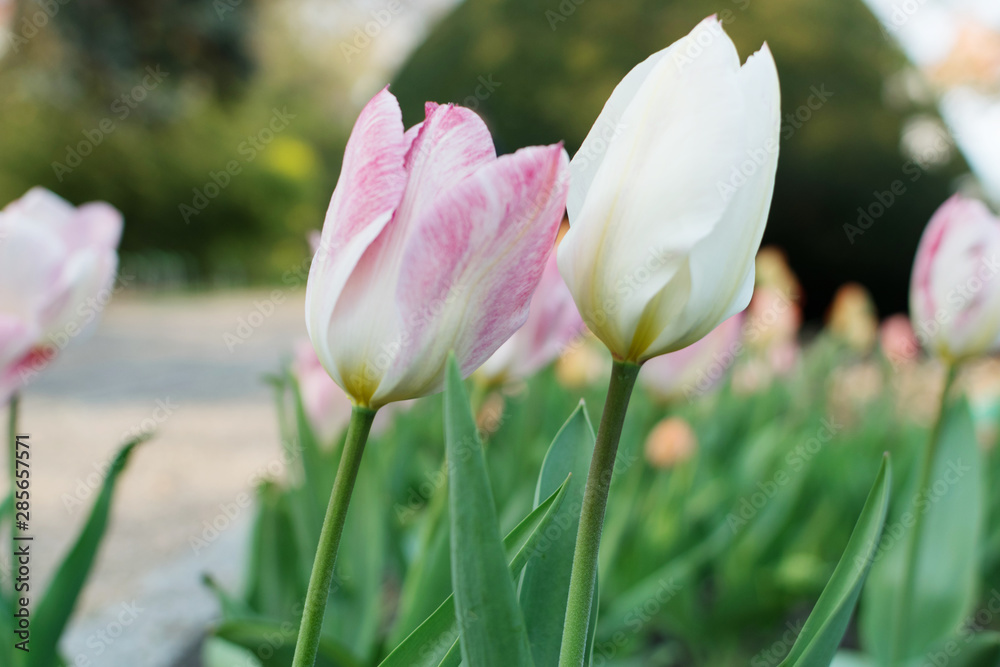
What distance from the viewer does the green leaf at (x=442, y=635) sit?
427 millimetres

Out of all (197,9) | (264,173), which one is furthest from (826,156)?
(264,173)

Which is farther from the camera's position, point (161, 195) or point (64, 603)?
point (161, 195)

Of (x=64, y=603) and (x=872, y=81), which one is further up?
(x=872, y=81)

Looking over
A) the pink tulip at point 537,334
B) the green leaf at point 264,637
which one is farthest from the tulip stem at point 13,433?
the pink tulip at point 537,334

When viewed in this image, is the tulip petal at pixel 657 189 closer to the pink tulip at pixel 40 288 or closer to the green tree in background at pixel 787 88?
the pink tulip at pixel 40 288

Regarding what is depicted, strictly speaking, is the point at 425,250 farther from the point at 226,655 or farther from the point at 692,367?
the point at 692,367

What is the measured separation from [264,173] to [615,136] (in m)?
13.2

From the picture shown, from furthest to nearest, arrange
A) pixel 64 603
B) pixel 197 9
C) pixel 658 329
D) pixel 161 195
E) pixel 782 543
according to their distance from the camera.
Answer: pixel 161 195 → pixel 197 9 → pixel 782 543 → pixel 64 603 → pixel 658 329

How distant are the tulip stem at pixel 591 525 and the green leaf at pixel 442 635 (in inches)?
1.9

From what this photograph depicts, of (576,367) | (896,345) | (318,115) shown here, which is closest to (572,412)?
(576,367)

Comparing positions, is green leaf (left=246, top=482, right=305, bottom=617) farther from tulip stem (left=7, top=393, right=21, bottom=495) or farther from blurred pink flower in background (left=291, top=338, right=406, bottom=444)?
tulip stem (left=7, top=393, right=21, bottom=495)

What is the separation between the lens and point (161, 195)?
11758 mm

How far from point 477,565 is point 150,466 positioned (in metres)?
3.01

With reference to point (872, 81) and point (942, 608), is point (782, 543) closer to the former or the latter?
point (942, 608)
